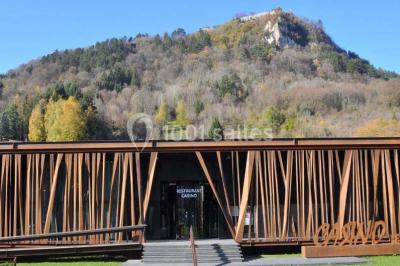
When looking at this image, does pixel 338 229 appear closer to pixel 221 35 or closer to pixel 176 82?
pixel 176 82

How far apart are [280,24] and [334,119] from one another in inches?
2210

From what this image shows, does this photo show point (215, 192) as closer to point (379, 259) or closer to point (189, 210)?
point (189, 210)

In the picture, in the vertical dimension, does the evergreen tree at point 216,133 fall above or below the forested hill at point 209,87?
below

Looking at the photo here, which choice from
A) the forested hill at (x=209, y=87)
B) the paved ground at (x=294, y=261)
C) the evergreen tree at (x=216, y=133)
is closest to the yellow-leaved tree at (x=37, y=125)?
the forested hill at (x=209, y=87)

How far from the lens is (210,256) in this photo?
20453 mm

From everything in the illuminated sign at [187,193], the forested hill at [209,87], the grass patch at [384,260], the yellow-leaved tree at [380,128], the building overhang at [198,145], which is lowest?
the grass patch at [384,260]

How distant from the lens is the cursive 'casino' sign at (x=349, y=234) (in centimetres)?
2174

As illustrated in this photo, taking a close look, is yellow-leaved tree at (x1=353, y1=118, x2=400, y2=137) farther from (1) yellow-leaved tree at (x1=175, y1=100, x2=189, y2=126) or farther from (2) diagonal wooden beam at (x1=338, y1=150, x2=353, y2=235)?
(2) diagonal wooden beam at (x1=338, y1=150, x2=353, y2=235)

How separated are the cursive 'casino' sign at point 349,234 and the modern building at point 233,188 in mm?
70

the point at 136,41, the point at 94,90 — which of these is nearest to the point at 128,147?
the point at 94,90

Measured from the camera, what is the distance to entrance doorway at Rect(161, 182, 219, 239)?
79.7 feet

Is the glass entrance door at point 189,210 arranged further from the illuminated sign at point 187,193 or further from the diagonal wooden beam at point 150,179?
the diagonal wooden beam at point 150,179

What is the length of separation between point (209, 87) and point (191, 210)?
104386 millimetres

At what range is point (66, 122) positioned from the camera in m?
93.1
